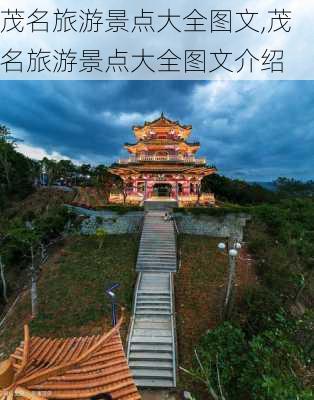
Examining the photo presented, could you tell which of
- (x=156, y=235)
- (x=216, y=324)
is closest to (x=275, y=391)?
(x=216, y=324)

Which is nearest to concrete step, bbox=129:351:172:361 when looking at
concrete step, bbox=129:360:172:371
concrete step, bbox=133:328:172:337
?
concrete step, bbox=129:360:172:371

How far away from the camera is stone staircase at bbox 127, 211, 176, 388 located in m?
8.55

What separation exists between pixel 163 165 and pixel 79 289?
13.5 meters

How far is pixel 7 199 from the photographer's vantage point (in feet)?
112

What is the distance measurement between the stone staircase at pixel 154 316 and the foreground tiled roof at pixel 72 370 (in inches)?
175

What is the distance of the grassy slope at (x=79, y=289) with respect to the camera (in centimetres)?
1018

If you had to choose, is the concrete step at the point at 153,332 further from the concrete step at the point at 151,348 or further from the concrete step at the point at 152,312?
the concrete step at the point at 152,312

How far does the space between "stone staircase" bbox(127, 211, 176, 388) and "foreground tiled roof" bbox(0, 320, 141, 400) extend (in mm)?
4447

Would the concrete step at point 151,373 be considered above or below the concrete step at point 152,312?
below

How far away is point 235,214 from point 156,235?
6.11 m

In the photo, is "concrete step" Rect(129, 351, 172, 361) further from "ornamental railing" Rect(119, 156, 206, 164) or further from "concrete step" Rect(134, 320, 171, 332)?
"ornamental railing" Rect(119, 156, 206, 164)

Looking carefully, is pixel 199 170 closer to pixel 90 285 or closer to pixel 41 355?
pixel 90 285

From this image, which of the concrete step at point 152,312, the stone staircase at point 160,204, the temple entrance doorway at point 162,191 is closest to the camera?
the concrete step at point 152,312

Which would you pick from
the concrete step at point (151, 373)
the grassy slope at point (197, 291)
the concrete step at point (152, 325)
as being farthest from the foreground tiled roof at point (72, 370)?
the concrete step at point (152, 325)
